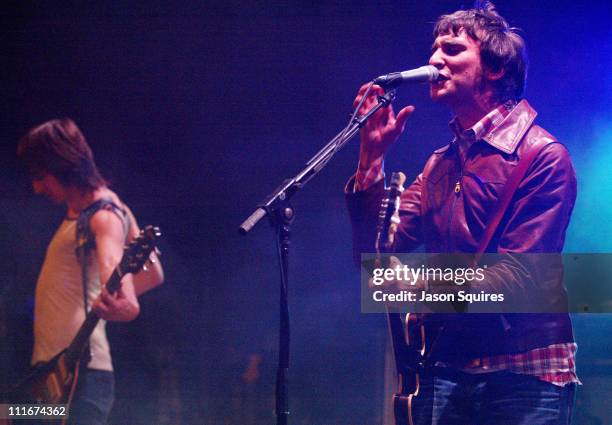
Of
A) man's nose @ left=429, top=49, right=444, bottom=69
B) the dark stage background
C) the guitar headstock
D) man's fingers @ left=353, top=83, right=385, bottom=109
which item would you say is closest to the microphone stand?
man's fingers @ left=353, top=83, right=385, bottom=109

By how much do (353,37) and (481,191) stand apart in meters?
1.26

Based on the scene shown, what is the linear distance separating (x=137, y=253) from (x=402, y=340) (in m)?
1.37

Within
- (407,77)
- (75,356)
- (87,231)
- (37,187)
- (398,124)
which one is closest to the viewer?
(407,77)

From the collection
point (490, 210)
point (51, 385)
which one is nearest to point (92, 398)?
point (51, 385)

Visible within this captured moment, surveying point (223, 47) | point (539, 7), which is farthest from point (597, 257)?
point (223, 47)

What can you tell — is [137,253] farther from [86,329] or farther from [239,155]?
[239,155]

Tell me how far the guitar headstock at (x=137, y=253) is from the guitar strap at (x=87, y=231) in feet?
0.47

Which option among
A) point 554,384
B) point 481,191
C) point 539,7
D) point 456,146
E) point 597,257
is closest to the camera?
point 554,384

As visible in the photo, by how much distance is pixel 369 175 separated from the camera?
2.60 metres

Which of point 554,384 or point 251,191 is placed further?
point 251,191

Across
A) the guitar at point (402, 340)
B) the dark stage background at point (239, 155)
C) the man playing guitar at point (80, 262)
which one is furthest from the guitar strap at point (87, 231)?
the guitar at point (402, 340)

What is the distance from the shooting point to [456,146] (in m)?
2.57

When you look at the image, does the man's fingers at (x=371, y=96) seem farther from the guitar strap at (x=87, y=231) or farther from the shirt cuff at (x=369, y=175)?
the guitar strap at (x=87, y=231)

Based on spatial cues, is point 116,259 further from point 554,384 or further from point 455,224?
point 554,384
